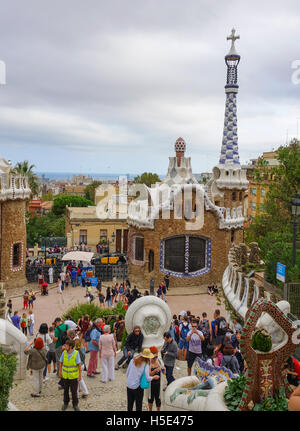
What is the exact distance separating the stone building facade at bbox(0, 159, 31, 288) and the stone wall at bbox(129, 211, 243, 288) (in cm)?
654

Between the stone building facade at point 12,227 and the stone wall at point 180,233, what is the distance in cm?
654

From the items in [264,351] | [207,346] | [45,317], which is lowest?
[45,317]

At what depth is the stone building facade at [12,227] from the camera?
23562 mm

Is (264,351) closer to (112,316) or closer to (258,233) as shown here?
(112,316)

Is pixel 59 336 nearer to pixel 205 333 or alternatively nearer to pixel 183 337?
pixel 183 337

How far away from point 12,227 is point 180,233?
31.3 feet

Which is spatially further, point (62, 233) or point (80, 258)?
point (62, 233)

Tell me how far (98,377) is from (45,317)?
936cm

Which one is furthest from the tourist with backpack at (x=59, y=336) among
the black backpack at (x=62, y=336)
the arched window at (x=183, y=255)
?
the arched window at (x=183, y=255)

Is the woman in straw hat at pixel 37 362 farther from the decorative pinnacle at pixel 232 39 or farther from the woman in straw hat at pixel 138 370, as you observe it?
the decorative pinnacle at pixel 232 39

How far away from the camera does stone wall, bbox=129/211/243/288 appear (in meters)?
24.9

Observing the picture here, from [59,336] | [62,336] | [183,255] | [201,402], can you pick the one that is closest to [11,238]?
[183,255]

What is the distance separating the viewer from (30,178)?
41.6 metres
